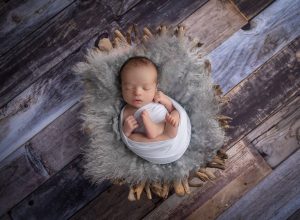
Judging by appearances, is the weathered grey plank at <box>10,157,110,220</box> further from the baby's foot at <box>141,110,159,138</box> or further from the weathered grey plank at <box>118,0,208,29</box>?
the weathered grey plank at <box>118,0,208,29</box>

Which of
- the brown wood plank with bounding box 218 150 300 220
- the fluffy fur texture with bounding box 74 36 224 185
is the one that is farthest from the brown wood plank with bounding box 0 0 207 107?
the brown wood plank with bounding box 218 150 300 220

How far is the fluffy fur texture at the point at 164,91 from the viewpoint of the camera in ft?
3.54

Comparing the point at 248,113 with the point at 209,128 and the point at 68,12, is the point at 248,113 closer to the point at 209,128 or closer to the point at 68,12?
the point at 209,128

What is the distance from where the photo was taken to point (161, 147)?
3.45 feet

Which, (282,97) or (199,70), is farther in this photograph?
(282,97)

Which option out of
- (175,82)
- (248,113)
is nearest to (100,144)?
(175,82)

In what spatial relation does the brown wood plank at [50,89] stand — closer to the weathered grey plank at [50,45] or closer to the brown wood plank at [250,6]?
the weathered grey plank at [50,45]

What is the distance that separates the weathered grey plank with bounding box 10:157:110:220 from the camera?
132 cm

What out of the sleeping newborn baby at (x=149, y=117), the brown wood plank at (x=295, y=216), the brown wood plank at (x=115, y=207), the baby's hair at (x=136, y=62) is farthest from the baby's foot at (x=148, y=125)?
the brown wood plank at (x=295, y=216)

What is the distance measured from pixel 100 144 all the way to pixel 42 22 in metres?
0.57

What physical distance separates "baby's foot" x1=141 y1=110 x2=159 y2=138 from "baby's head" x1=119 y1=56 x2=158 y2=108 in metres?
0.04

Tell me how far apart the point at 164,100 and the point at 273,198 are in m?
0.54

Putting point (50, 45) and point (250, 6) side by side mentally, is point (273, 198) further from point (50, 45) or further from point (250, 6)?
point (50, 45)

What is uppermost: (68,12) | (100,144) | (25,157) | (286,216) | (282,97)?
(68,12)
